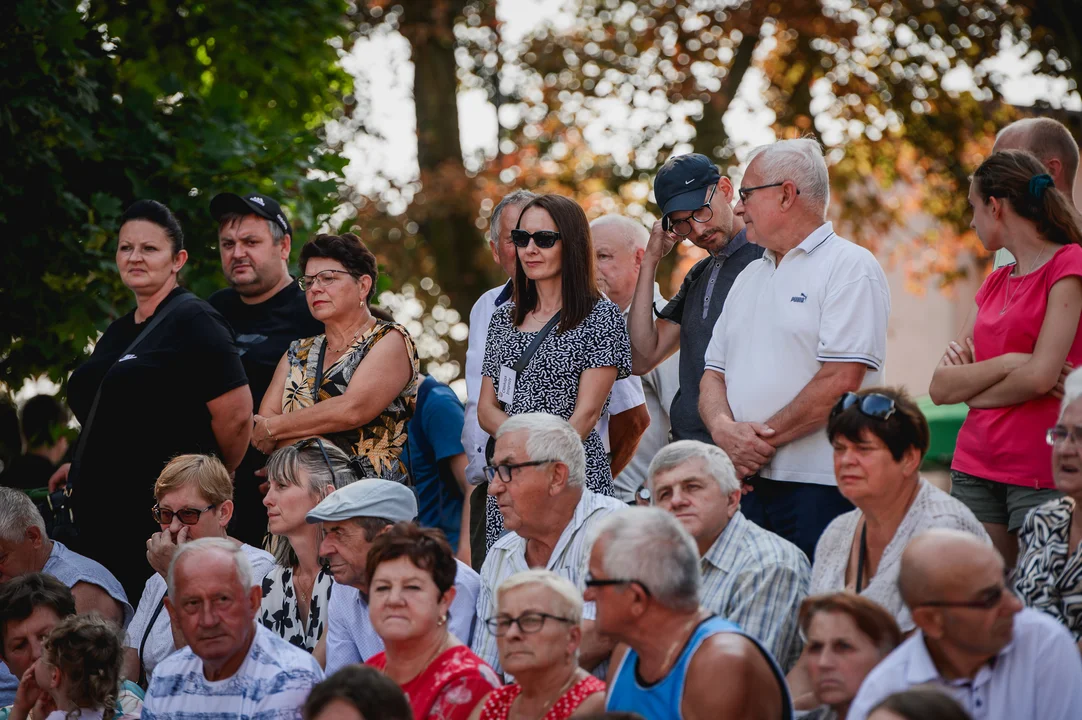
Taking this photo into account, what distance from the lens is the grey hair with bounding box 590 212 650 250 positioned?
6309 millimetres

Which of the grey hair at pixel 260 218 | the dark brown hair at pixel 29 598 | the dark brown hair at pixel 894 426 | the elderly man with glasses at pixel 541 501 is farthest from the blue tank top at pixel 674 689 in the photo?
the grey hair at pixel 260 218

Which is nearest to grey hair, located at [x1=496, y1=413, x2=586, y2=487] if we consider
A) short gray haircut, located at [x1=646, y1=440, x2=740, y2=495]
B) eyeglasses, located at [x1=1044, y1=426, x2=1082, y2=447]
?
short gray haircut, located at [x1=646, y1=440, x2=740, y2=495]

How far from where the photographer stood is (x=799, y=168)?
5.01 meters

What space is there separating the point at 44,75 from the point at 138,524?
2.94 m

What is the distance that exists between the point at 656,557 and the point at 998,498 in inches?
59.7

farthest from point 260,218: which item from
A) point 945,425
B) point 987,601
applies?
point 945,425

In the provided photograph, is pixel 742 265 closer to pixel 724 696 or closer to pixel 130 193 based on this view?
pixel 724 696

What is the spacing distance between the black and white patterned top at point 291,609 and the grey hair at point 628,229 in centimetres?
215

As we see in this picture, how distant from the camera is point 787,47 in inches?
582

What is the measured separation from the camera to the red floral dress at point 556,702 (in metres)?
3.88

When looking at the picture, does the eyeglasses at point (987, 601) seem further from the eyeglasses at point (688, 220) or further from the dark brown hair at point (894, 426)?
the eyeglasses at point (688, 220)

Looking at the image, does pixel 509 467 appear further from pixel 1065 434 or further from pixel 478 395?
pixel 1065 434

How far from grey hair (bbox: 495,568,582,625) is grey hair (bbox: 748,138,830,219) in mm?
1815

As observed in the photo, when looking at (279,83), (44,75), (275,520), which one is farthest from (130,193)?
(275,520)
